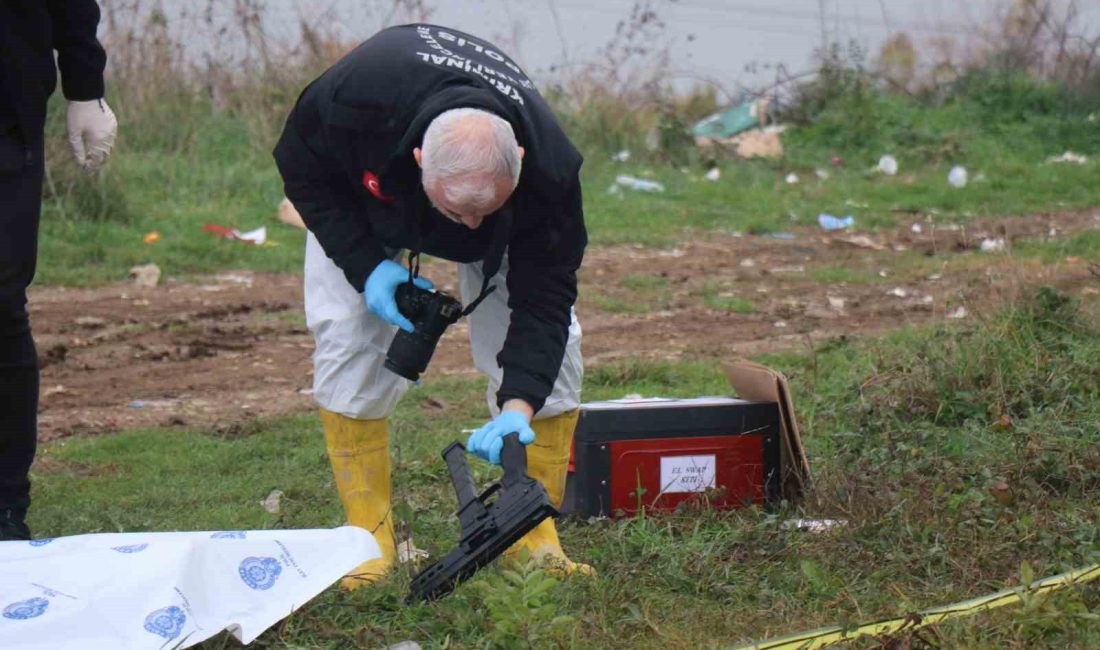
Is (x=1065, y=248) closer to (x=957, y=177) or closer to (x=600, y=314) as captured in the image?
(x=957, y=177)

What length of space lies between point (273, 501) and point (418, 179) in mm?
1446

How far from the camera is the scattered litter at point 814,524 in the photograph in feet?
11.0

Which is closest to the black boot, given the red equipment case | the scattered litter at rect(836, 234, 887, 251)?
the red equipment case

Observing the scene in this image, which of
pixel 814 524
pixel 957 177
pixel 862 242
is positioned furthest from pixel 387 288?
pixel 957 177

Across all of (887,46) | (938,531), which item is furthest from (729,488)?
(887,46)

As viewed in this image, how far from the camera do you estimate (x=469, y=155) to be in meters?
2.63

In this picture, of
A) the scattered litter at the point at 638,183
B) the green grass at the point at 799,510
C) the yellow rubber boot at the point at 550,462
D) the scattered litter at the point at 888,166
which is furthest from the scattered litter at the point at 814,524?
the scattered litter at the point at 888,166

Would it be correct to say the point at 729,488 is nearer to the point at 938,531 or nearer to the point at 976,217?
the point at 938,531

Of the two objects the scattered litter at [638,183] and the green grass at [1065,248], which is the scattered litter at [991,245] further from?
the scattered litter at [638,183]

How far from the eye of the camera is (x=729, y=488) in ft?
12.1

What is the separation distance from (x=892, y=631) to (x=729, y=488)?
112 cm

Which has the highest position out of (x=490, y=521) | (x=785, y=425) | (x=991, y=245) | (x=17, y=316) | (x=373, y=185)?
(x=373, y=185)

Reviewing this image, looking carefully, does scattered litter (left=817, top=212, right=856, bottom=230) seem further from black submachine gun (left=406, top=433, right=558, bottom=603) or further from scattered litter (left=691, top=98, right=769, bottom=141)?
black submachine gun (left=406, top=433, right=558, bottom=603)

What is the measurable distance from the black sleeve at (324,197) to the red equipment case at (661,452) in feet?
2.58
